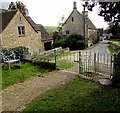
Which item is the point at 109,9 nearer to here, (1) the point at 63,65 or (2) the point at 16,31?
Result: (1) the point at 63,65

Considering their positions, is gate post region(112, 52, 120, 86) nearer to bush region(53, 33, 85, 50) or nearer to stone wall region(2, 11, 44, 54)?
stone wall region(2, 11, 44, 54)

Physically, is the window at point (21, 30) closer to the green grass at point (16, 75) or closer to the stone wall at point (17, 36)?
the stone wall at point (17, 36)

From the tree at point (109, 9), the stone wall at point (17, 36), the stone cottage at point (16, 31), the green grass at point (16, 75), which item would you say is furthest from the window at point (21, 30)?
the tree at point (109, 9)

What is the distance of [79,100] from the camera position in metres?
5.22

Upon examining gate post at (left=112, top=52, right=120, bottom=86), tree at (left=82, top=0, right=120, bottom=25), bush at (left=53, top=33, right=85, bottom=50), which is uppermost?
tree at (left=82, top=0, right=120, bottom=25)

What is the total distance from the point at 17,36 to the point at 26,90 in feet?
40.9

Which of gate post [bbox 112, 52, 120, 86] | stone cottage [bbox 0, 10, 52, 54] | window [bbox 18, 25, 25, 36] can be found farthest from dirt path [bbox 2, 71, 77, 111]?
window [bbox 18, 25, 25, 36]

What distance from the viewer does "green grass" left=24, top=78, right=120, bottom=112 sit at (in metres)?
4.57

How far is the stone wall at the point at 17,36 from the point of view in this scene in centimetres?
1645

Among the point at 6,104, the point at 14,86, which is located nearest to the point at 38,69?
the point at 14,86

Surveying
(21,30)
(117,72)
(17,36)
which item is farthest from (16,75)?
(21,30)

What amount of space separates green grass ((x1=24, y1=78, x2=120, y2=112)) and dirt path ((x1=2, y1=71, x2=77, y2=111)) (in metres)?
0.68

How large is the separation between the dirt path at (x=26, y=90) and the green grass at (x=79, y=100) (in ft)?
2.22

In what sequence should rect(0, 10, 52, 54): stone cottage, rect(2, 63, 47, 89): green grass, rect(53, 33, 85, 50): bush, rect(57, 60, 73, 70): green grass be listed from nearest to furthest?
rect(2, 63, 47, 89): green grass, rect(57, 60, 73, 70): green grass, rect(0, 10, 52, 54): stone cottage, rect(53, 33, 85, 50): bush
